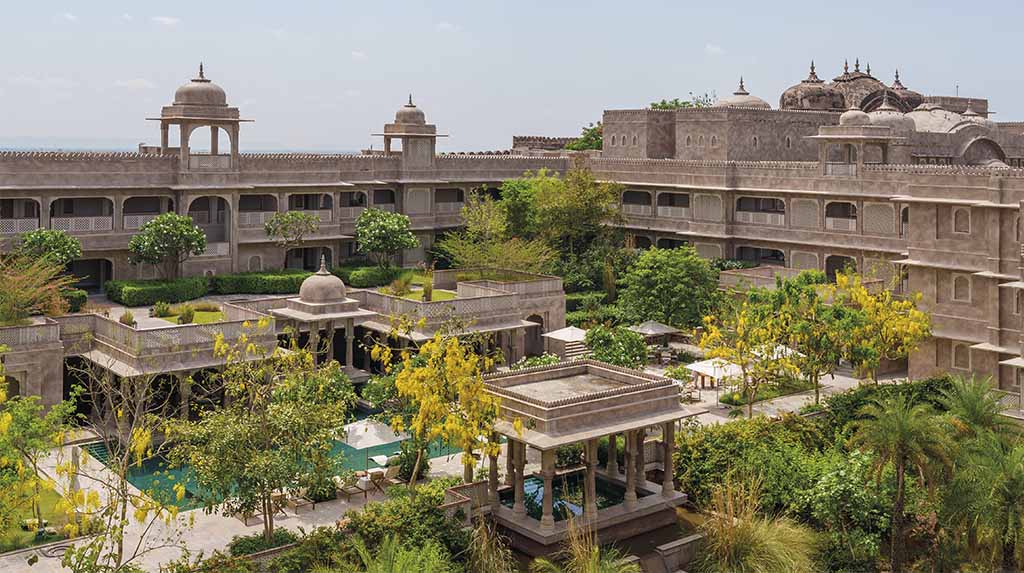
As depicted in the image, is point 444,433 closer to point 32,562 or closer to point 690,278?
point 32,562

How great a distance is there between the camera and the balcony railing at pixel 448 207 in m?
57.5

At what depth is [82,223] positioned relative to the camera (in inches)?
1778

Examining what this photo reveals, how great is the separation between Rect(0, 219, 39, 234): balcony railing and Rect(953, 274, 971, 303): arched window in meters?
32.0

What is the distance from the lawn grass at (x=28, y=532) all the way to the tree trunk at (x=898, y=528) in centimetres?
1858

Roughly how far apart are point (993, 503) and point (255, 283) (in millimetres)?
29464

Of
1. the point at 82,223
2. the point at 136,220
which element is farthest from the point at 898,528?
the point at 82,223

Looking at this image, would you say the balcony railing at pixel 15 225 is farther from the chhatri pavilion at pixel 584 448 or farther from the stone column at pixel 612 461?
the stone column at pixel 612 461

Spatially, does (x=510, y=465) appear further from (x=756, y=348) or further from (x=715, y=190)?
(x=715, y=190)

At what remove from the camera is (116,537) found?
2197cm

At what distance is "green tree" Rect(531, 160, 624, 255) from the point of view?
54438 mm

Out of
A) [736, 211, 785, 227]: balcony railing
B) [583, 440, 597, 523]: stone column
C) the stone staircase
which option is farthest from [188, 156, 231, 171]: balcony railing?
[583, 440, 597, 523]: stone column

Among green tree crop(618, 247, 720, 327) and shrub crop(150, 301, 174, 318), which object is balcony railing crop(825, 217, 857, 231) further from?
shrub crop(150, 301, 174, 318)

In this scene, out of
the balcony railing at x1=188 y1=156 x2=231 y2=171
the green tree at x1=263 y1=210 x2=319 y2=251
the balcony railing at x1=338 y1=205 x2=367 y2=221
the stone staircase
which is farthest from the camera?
the balcony railing at x1=338 y1=205 x2=367 y2=221

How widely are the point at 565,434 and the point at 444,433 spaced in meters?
2.70
